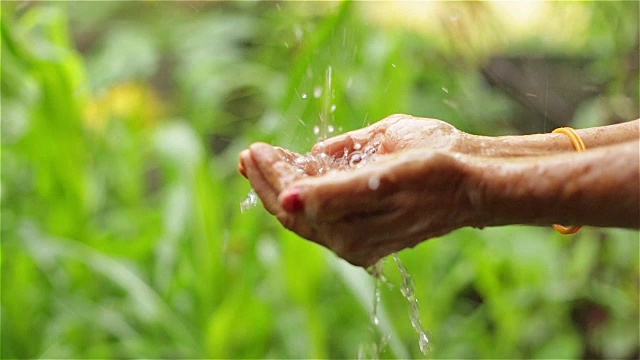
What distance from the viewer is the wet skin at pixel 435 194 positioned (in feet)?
2.01

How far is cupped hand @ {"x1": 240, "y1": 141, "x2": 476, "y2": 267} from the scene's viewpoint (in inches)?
24.8

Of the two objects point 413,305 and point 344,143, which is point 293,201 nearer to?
point 344,143

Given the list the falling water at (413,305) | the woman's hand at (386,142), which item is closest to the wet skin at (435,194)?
the woman's hand at (386,142)

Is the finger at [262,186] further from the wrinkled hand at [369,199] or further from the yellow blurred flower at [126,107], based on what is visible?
the yellow blurred flower at [126,107]

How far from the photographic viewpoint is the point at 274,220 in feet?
5.84

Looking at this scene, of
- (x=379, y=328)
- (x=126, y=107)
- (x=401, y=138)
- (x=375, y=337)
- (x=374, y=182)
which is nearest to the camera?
(x=374, y=182)

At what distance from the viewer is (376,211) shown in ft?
2.16

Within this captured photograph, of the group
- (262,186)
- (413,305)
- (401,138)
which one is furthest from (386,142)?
(413,305)

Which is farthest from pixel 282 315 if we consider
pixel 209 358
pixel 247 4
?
pixel 247 4

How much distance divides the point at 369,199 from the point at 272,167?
11cm

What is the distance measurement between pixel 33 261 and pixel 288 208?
1.10m

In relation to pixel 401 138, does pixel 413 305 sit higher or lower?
lower

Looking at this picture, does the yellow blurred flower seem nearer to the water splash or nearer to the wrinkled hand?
the water splash

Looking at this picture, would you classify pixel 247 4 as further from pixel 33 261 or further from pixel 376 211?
pixel 376 211
